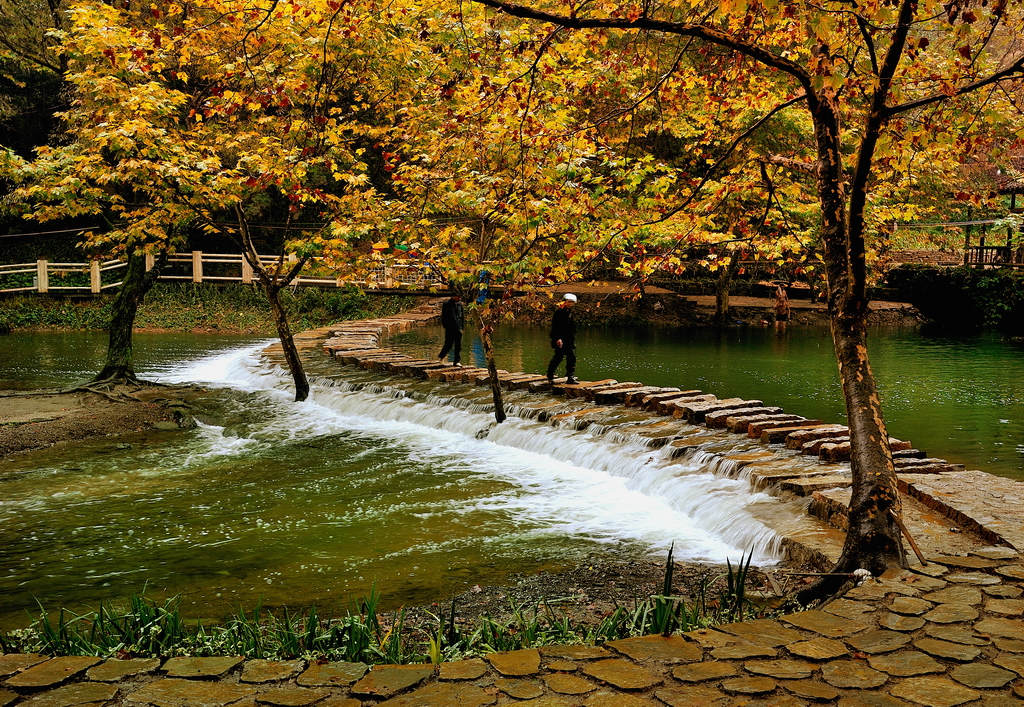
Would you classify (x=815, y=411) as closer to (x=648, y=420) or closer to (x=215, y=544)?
(x=648, y=420)

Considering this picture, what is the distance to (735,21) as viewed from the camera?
20.4 feet

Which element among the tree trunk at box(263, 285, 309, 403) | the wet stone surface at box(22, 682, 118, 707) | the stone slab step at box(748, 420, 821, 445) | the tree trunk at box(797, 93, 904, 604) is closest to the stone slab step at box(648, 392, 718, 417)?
the stone slab step at box(748, 420, 821, 445)

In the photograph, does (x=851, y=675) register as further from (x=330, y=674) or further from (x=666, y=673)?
(x=330, y=674)

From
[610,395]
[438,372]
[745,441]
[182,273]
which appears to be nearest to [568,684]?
[745,441]

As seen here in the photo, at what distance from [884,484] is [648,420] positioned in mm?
5883

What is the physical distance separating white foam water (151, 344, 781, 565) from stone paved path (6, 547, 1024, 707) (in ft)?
7.98

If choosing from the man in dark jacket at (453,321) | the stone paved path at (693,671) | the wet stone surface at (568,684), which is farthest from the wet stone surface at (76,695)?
the man in dark jacket at (453,321)

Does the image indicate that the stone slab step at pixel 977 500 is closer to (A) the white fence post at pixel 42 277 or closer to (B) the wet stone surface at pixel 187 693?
(B) the wet stone surface at pixel 187 693

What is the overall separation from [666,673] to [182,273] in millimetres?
31492

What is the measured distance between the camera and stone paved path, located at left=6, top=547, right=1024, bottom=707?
3.30 meters

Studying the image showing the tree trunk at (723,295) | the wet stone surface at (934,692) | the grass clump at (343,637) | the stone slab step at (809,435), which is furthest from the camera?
the tree trunk at (723,295)

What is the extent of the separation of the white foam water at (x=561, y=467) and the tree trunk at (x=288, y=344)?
9.8 inches

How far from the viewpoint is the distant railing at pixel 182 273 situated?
27969mm

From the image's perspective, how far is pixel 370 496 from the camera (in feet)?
28.6
